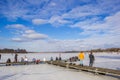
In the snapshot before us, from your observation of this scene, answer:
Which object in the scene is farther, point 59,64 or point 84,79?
point 59,64

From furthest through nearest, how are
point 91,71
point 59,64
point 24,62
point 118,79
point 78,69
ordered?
point 24,62 → point 59,64 → point 78,69 → point 91,71 → point 118,79

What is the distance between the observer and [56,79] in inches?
498

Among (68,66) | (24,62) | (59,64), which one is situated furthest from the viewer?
(24,62)

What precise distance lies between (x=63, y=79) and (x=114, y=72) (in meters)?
3.66

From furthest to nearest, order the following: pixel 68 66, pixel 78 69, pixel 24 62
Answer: pixel 24 62 < pixel 68 66 < pixel 78 69

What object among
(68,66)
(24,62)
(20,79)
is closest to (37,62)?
(24,62)

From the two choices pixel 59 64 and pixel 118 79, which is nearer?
pixel 118 79

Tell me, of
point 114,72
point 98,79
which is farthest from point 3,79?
point 114,72

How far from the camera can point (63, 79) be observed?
12.6m

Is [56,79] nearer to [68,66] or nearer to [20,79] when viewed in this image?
[20,79]

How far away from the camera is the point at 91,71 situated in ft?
56.4

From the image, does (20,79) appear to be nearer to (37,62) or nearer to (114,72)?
(114,72)

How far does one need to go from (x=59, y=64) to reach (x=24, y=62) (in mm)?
6828

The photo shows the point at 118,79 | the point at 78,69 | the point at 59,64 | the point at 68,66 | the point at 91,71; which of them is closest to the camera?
the point at 118,79
